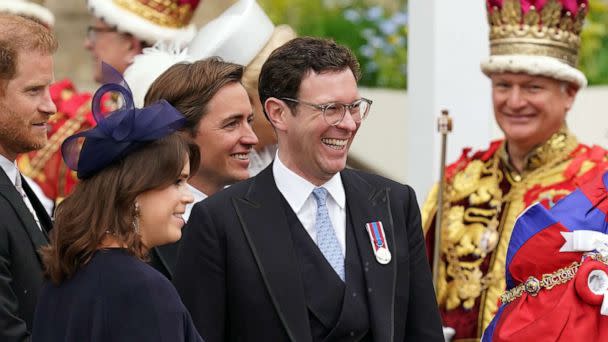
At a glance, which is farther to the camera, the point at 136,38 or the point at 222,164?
the point at 136,38

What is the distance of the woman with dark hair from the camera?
401 centimetres

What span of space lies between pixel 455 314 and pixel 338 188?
189 centimetres

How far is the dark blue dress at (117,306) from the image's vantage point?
3992 mm

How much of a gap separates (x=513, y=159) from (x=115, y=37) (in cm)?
201

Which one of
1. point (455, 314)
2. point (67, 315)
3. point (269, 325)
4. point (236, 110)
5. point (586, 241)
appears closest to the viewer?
point (67, 315)

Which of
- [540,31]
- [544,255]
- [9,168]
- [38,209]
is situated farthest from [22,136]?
[540,31]

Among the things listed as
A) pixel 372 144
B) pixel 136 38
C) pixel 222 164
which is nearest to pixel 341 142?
pixel 222 164

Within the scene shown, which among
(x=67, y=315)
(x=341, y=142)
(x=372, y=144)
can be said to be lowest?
(x=372, y=144)

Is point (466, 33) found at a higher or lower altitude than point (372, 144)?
higher

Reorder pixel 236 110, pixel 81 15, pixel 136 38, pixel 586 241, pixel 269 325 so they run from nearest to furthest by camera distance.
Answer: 1. pixel 269 325
2. pixel 586 241
3. pixel 236 110
4. pixel 136 38
5. pixel 81 15

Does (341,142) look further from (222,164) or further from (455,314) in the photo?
(455,314)

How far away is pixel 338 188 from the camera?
4.74 m

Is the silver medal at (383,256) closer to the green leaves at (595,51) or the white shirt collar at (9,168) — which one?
the white shirt collar at (9,168)

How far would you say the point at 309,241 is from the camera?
4.61 metres
